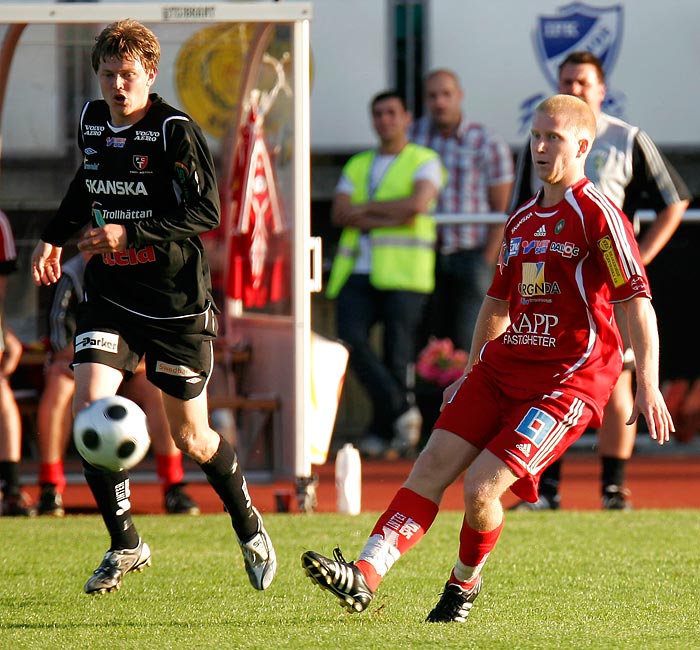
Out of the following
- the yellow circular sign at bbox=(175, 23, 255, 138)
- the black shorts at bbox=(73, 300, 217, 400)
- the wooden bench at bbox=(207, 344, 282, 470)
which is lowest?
the wooden bench at bbox=(207, 344, 282, 470)

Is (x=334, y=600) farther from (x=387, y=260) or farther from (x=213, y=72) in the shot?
(x=387, y=260)

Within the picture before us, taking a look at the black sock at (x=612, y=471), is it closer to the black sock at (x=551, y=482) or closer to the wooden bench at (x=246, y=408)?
the black sock at (x=551, y=482)

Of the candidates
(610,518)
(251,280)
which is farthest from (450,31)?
(610,518)

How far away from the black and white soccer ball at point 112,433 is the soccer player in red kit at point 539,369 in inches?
33.2

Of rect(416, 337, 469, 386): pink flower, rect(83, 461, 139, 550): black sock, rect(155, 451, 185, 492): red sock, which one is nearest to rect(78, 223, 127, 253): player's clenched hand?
rect(83, 461, 139, 550): black sock

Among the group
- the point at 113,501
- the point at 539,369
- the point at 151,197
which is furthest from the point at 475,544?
the point at 151,197

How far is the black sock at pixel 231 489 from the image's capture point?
5895 mm

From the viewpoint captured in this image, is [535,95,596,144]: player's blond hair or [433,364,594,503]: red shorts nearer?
[433,364,594,503]: red shorts

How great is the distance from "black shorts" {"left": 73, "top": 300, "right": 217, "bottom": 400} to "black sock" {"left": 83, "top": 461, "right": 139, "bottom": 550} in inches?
15.4

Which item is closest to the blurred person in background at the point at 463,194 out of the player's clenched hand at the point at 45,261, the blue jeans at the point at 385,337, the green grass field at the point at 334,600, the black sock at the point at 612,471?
the blue jeans at the point at 385,337

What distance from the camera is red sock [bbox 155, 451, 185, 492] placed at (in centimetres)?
841

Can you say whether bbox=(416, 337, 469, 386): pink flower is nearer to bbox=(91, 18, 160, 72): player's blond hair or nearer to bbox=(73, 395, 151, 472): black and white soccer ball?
bbox=(91, 18, 160, 72): player's blond hair

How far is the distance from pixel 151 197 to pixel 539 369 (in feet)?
5.43

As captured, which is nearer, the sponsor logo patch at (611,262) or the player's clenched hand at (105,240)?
the sponsor logo patch at (611,262)
